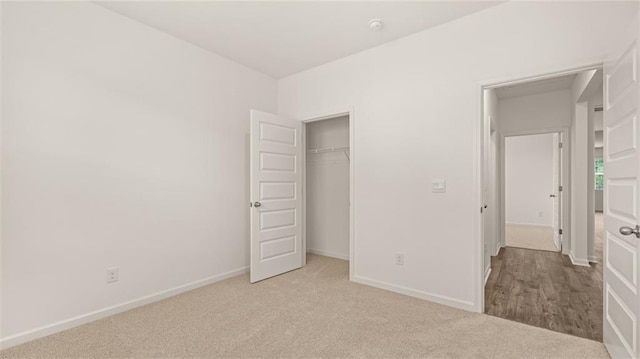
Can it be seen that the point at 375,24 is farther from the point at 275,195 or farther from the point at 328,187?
the point at 328,187

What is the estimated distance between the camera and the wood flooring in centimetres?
230

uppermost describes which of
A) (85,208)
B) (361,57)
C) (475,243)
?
(361,57)

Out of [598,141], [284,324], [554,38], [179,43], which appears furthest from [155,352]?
[598,141]

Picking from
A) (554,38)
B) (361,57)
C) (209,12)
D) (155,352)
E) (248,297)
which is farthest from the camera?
(361,57)

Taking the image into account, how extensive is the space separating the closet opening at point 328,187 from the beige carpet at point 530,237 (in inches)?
132

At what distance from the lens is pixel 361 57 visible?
3.22 metres

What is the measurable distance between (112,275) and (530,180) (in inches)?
344

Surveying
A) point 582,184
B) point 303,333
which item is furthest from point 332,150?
point 582,184

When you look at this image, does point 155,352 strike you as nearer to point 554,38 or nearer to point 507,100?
point 554,38

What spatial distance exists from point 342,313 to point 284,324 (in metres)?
0.51

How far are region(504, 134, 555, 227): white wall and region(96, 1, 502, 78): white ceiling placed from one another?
6.32 metres

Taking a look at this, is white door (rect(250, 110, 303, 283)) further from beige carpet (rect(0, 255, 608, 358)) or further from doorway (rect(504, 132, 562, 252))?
doorway (rect(504, 132, 562, 252))

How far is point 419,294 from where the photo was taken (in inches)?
110

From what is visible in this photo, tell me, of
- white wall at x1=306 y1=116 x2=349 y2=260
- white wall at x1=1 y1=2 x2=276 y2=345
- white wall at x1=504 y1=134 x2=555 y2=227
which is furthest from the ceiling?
white wall at x1=1 y1=2 x2=276 y2=345
